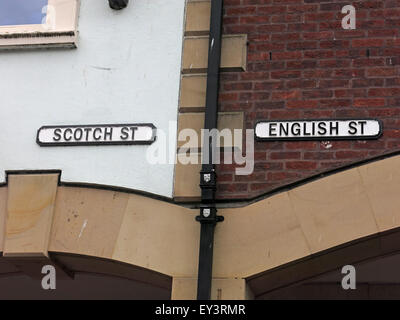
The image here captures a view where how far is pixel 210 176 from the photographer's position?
608cm

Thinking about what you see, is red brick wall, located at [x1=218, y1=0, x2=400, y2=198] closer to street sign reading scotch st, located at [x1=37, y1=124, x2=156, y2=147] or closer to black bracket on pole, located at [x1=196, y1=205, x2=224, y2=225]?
black bracket on pole, located at [x1=196, y1=205, x2=224, y2=225]

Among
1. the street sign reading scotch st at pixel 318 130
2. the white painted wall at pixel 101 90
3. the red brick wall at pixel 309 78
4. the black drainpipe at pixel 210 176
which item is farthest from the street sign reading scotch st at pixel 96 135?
the street sign reading scotch st at pixel 318 130

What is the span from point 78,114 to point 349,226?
2.35 m

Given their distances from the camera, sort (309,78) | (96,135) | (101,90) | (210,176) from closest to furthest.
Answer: (210,176), (309,78), (96,135), (101,90)

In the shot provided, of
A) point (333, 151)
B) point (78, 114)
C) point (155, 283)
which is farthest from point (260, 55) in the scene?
point (155, 283)

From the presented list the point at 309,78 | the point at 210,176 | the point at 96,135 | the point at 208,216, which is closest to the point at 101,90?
the point at 96,135

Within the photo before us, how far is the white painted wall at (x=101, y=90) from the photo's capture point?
6.42 metres

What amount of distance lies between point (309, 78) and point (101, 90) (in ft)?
5.52

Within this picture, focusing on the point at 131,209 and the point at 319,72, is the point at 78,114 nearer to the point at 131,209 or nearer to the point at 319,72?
the point at 131,209

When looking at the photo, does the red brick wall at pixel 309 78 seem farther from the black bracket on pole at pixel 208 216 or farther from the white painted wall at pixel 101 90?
the white painted wall at pixel 101 90

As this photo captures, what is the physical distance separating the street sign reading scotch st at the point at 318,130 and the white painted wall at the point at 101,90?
0.75 metres

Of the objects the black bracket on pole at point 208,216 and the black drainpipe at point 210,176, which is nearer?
the black drainpipe at point 210,176

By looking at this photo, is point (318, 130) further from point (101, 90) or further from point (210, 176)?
point (101, 90)

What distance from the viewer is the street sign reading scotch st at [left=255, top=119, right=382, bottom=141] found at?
6051mm
